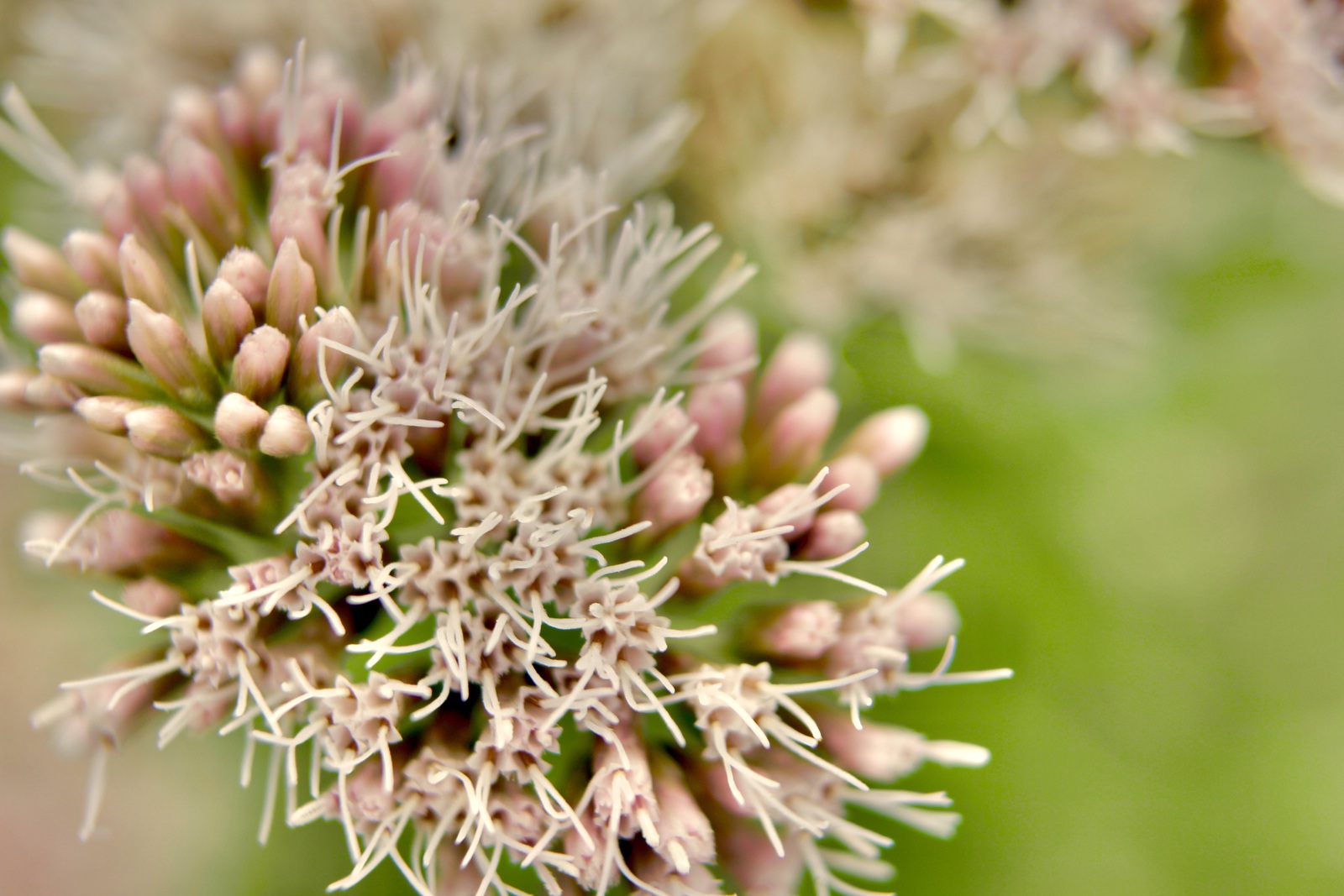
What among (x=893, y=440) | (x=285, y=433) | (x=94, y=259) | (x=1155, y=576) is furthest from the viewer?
(x=1155, y=576)

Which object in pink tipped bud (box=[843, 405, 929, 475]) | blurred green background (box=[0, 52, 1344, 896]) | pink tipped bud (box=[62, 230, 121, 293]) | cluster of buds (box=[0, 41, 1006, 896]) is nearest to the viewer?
cluster of buds (box=[0, 41, 1006, 896])

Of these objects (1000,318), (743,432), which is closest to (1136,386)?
(1000,318)

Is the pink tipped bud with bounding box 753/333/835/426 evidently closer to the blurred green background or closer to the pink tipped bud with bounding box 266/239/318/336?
the blurred green background

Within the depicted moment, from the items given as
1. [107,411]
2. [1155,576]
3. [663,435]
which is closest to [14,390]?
[107,411]

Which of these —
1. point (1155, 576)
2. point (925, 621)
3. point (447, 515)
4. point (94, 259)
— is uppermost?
point (94, 259)

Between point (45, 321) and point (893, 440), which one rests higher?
point (45, 321)

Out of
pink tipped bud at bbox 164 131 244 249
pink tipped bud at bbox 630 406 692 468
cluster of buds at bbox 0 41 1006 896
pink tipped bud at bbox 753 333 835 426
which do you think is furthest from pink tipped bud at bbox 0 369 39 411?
pink tipped bud at bbox 753 333 835 426

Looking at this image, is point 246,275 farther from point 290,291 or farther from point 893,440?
point 893,440
